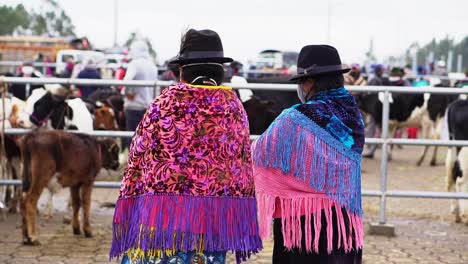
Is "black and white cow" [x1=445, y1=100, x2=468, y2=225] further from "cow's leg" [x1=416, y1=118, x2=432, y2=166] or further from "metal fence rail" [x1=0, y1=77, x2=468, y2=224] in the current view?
"cow's leg" [x1=416, y1=118, x2=432, y2=166]

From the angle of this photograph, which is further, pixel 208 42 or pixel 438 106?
pixel 438 106

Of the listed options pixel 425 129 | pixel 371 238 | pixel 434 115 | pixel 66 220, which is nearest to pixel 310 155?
pixel 371 238

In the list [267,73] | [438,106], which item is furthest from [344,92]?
[267,73]

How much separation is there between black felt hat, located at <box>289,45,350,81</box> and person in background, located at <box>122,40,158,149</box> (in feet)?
19.0

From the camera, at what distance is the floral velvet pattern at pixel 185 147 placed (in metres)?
3.99

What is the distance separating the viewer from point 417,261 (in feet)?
24.9

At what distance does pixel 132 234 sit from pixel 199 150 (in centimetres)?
54

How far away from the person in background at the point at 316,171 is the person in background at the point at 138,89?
5.84 m

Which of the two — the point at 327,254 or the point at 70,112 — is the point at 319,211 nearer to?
the point at 327,254

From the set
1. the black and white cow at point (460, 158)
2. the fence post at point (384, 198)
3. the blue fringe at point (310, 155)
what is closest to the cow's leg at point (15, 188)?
the fence post at point (384, 198)

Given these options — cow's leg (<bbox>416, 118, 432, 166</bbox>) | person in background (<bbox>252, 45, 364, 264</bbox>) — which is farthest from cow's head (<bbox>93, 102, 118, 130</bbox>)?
person in background (<bbox>252, 45, 364, 264</bbox>)

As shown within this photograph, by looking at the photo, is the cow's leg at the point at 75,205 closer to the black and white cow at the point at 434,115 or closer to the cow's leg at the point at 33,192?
the cow's leg at the point at 33,192

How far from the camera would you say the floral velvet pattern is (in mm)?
3994

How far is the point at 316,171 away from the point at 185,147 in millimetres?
759
